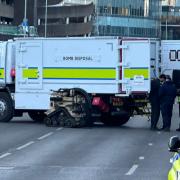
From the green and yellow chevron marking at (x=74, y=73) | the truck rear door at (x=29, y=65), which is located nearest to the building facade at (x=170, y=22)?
the truck rear door at (x=29, y=65)

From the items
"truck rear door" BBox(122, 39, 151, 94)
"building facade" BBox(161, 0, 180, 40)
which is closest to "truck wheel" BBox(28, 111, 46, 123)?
"truck rear door" BBox(122, 39, 151, 94)

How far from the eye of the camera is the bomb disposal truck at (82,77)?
22.1m

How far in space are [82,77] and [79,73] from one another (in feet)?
0.59

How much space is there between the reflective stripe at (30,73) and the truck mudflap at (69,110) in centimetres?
99

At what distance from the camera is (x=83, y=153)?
15.7 m

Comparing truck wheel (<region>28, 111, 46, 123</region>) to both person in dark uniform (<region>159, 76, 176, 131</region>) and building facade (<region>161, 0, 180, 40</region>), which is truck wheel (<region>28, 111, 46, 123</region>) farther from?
building facade (<region>161, 0, 180, 40</region>)

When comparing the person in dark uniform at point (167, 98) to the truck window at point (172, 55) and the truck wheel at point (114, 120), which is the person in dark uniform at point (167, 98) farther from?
the truck window at point (172, 55)

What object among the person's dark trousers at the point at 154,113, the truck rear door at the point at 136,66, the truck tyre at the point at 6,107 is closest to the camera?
the truck rear door at the point at 136,66

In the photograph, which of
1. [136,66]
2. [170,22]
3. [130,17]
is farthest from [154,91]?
[170,22]

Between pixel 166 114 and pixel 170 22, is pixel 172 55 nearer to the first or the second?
pixel 166 114

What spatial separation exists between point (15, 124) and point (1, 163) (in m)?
10.0

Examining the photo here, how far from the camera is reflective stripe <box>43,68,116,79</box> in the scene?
2228 cm

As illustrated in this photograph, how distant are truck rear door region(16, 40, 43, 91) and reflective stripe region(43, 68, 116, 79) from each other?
336mm

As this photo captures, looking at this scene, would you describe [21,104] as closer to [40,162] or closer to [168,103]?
[168,103]
